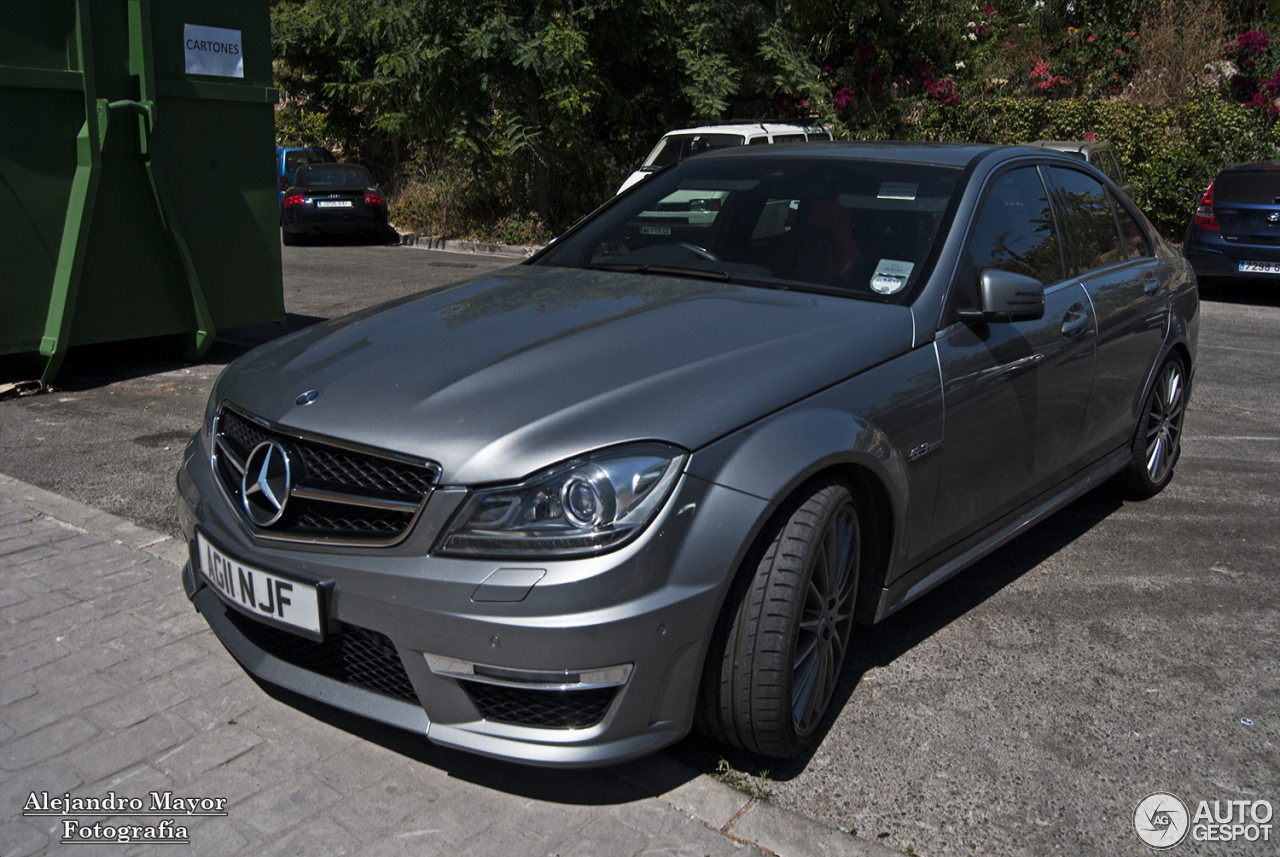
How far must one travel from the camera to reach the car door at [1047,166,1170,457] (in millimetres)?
4242

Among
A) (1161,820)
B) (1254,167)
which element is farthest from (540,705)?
(1254,167)

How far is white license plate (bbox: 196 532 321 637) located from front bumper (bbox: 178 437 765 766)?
0.13 feet

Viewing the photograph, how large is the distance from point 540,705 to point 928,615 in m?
1.87

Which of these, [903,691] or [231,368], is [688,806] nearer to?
[903,691]

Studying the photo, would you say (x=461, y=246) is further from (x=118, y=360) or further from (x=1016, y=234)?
(x=1016, y=234)

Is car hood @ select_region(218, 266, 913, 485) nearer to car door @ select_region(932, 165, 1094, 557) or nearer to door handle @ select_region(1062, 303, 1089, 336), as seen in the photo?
car door @ select_region(932, 165, 1094, 557)

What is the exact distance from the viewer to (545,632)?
2.36 meters

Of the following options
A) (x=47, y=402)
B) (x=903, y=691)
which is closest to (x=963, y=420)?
(x=903, y=691)

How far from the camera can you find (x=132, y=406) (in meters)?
6.59

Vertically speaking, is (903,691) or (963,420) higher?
(963,420)

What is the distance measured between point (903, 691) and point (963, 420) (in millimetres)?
861

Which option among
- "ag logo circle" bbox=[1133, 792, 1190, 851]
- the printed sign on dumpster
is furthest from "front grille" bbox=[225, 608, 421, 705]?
the printed sign on dumpster

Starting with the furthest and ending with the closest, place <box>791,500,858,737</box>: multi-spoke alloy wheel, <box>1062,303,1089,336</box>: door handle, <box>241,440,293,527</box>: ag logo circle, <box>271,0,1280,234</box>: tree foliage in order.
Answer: <box>271,0,1280,234</box>: tree foliage, <box>1062,303,1089,336</box>: door handle, <box>791,500,858,737</box>: multi-spoke alloy wheel, <box>241,440,293,527</box>: ag logo circle

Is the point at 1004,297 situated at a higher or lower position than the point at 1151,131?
lower
